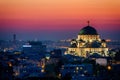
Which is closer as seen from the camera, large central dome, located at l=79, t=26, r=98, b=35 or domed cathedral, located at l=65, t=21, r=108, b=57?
domed cathedral, located at l=65, t=21, r=108, b=57

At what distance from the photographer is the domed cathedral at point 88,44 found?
118 meters

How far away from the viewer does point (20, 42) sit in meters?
166

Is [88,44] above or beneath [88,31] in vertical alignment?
beneath

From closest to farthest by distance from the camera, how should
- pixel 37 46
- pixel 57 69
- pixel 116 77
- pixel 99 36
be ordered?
pixel 116 77, pixel 57 69, pixel 99 36, pixel 37 46

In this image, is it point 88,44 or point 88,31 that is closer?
point 88,44

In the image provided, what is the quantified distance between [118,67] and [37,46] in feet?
251

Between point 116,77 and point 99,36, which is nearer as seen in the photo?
point 116,77

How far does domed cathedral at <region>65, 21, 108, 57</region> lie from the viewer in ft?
388

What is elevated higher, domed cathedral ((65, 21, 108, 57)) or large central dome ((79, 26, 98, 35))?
large central dome ((79, 26, 98, 35))

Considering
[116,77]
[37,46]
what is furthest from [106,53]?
[116,77]

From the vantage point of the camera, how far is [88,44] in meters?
120

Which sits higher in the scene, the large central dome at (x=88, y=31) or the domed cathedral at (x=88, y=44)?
the large central dome at (x=88, y=31)

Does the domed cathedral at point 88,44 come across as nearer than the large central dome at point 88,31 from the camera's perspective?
Yes

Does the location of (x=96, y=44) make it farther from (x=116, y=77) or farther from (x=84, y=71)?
(x=116, y=77)
